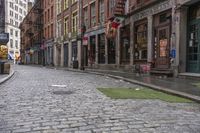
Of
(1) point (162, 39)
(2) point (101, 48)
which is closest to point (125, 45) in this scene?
(2) point (101, 48)

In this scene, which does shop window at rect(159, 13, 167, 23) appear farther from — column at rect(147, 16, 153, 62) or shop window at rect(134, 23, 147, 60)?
shop window at rect(134, 23, 147, 60)

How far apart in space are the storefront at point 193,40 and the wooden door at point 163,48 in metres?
1.69

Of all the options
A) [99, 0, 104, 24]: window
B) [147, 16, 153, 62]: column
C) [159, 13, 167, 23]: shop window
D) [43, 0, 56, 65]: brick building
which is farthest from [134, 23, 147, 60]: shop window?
[43, 0, 56, 65]: brick building

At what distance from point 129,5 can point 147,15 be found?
4.00 meters

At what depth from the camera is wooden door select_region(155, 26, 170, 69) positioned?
66.5ft

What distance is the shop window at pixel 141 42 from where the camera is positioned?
23650mm

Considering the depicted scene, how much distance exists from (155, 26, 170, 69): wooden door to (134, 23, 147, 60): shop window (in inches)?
81.7

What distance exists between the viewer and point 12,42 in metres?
116

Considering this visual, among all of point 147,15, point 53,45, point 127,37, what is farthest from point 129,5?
point 53,45

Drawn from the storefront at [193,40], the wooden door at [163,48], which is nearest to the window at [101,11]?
the wooden door at [163,48]

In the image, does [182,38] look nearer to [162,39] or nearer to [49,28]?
[162,39]

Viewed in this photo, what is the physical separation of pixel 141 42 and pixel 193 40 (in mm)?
6257

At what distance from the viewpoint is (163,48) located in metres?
20.9

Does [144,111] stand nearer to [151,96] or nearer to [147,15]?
[151,96]
